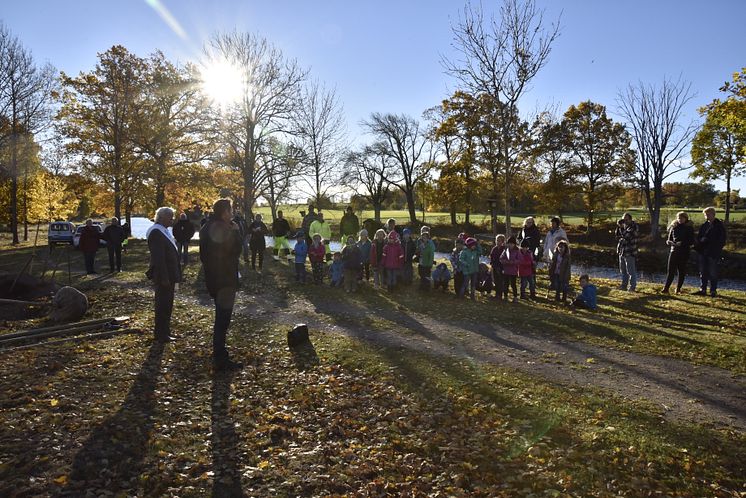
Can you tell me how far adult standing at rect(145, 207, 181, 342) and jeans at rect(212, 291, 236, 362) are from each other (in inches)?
58.3

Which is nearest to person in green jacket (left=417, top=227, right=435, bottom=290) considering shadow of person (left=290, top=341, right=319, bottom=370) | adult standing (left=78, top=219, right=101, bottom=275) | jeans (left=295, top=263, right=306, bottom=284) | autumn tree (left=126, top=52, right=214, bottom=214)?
jeans (left=295, top=263, right=306, bottom=284)

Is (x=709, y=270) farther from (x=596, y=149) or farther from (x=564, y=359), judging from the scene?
(x=596, y=149)

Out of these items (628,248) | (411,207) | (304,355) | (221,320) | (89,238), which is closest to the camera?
(221,320)

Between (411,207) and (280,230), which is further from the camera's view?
(411,207)

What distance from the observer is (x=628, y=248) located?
13031 millimetres

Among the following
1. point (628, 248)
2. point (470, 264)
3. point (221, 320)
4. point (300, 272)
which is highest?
point (628, 248)

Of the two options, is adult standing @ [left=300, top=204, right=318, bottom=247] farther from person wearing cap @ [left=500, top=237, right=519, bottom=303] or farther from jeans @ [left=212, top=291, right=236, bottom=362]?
jeans @ [left=212, top=291, right=236, bottom=362]

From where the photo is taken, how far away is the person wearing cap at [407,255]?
1366 centimetres

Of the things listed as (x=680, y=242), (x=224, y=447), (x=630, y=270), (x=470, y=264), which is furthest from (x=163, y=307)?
(x=680, y=242)

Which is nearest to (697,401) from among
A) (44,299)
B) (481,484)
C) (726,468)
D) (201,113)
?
(726,468)

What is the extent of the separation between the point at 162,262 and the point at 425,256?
7.50 meters

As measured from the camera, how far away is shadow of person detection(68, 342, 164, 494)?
13.1ft

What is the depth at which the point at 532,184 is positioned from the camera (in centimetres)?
3659

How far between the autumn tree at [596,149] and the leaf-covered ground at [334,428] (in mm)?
30466
